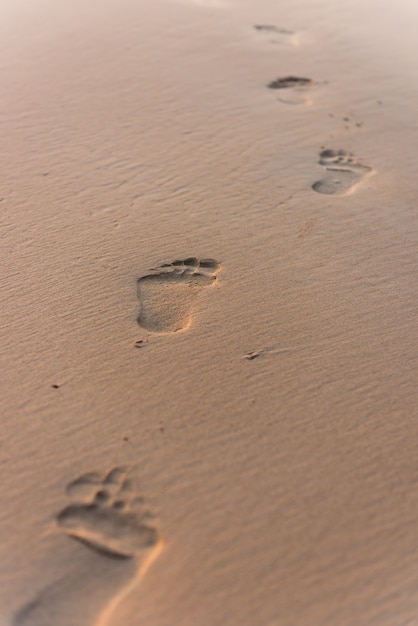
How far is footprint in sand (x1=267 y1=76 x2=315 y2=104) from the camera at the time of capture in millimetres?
5656

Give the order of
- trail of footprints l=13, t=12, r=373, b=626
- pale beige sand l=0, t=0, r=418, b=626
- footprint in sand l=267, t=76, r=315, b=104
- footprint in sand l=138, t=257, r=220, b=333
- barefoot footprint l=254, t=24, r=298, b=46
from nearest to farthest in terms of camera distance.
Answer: trail of footprints l=13, t=12, r=373, b=626 → pale beige sand l=0, t=0, r=418, b=626 → footprint in sand l=138, t=257, r=220, b=333 → footprint in sand l=267, t=76, r=315, b=104 → barefoot footprint l=254, t=24, r=298, b=46

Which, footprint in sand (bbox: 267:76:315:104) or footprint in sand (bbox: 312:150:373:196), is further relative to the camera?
footprint in sand (bbox: 267:76:315:104)

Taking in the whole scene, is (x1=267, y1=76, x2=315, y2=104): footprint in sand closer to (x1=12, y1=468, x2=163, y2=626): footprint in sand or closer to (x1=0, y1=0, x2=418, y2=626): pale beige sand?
(x1=0, y1=0, x2=418, y2=626): pale beige sand

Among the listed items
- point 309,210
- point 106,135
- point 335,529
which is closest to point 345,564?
point 335,529

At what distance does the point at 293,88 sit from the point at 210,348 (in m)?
3.41

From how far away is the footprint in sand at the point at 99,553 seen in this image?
7.50 feet

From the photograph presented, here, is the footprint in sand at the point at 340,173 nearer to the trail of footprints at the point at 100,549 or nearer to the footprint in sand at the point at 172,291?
the footprint in sand at the point at 172,291

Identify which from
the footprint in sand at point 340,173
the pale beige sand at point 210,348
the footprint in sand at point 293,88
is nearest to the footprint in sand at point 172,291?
the pale beige sand at point 210,348

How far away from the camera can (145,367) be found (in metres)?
3.09

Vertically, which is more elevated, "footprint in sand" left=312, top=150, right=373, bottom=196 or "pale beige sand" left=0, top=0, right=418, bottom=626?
"footprint in sand" left=312, top=150, right=373, bottom=196

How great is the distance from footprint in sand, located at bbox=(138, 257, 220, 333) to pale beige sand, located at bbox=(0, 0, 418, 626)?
0.04 feet

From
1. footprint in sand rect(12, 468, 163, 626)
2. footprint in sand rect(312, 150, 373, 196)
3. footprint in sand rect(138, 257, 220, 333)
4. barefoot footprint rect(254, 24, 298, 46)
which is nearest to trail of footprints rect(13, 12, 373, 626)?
footprint in sand rect(12, 468, 163, 626)

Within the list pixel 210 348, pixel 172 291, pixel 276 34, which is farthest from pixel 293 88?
pixel 210 348

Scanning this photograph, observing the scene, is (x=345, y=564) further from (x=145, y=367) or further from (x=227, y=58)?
(x=227, y=58)
